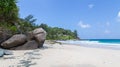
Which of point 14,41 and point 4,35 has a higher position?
point 4,35

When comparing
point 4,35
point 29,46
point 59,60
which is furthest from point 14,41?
point 59,60

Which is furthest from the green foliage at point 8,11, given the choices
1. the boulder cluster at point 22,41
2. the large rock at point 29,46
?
the large rock at point 29,46

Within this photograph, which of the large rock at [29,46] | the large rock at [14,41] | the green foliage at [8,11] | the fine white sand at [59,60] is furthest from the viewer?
the large rock at [29,46]

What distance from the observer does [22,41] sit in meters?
16.6

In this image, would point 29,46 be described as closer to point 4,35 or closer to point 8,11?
point 4,35

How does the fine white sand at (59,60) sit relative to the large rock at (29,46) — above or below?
below

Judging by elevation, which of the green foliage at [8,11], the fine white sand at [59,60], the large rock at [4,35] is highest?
the green foliage at [8,11]

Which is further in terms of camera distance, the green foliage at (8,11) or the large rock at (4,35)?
the large rock at (4,35)

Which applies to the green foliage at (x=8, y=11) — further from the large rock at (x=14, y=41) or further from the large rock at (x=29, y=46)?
the large rock at (x=29, y=46)

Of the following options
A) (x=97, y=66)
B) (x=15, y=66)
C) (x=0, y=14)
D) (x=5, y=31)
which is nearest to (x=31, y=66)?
(x=15, y=66)

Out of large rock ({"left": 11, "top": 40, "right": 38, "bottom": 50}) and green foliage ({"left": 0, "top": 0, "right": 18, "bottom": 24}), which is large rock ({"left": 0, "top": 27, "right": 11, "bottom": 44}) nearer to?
large rock ({"left": 11, "top": 40, "right": 38, "bottom": 50})

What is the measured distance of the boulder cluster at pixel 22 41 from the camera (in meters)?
16.0

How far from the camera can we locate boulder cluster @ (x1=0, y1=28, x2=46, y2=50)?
15969mm

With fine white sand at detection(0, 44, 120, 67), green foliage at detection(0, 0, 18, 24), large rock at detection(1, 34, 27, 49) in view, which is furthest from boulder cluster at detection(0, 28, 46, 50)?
fine white sand at detection(0, 44, 120, 67)
